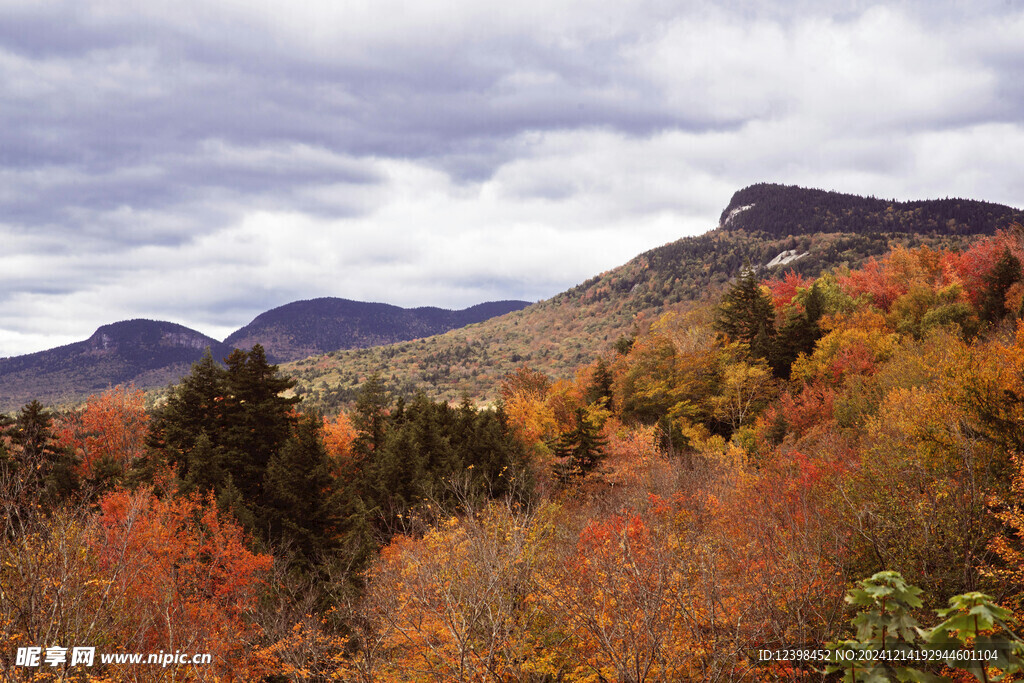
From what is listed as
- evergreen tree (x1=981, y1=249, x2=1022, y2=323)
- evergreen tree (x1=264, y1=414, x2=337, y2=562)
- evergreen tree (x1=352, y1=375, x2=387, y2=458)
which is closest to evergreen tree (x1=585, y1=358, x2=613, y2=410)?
evergreen tree (x1=352, y1=375, x2=387, y2=458)

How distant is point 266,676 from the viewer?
30516 mm

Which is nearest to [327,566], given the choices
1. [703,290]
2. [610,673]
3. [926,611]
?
[610,673]

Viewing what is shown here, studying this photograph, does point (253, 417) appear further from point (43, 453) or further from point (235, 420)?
point (43, 453)

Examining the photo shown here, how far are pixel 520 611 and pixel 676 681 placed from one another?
24.1ft

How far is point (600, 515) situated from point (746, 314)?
156 feet

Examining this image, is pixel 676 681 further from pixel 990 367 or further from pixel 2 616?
pixel 990 367

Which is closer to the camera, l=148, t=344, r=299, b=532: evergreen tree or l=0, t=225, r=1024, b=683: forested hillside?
l=0, t=225, r=1024, b=683: forested hillside

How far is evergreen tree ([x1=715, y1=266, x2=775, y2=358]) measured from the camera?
256 ft

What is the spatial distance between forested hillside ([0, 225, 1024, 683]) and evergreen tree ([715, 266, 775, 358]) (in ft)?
1.29

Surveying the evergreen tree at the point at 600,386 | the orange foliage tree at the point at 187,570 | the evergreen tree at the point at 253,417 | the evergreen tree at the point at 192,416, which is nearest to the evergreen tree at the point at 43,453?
the orange foliage tree at the point at 187,570

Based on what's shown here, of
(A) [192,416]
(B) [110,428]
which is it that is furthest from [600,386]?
(B) [110,428]

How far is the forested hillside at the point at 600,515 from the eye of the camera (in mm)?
17125

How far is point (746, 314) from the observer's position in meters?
78.9

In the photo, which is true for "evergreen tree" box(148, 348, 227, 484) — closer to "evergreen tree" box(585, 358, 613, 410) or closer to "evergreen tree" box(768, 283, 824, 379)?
"evergreen tree" box(585, 358, 613, 410)
